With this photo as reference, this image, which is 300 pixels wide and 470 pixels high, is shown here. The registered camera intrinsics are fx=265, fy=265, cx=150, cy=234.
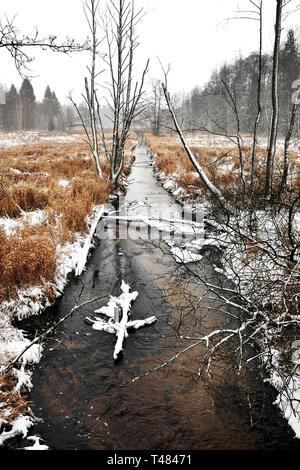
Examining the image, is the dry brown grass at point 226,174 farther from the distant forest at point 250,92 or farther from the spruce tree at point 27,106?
the spruce tree at point 27,106

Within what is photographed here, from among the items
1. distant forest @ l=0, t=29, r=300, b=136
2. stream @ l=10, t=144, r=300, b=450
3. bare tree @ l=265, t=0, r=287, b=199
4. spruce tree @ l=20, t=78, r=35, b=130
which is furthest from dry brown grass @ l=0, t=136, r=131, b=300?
spruce tree @ l=20, t=78, r=35, b=130

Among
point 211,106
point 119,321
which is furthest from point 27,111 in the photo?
point 119,321

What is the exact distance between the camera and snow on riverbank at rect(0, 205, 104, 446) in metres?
2.38

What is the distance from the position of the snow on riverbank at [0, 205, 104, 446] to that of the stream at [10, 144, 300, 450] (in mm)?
109

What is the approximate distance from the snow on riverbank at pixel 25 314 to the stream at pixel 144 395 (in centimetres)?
11

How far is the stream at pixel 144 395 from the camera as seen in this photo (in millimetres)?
2352

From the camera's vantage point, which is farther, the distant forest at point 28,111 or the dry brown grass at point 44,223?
the distant forest at point 28,111

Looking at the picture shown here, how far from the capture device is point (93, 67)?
31.6 feet

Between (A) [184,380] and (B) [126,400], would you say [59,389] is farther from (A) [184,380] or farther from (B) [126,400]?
(A) [184,380]

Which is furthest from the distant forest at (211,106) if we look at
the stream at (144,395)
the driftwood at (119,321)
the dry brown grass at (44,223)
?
the stream at (144,395)

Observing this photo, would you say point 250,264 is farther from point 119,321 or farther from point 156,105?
point 156,105
